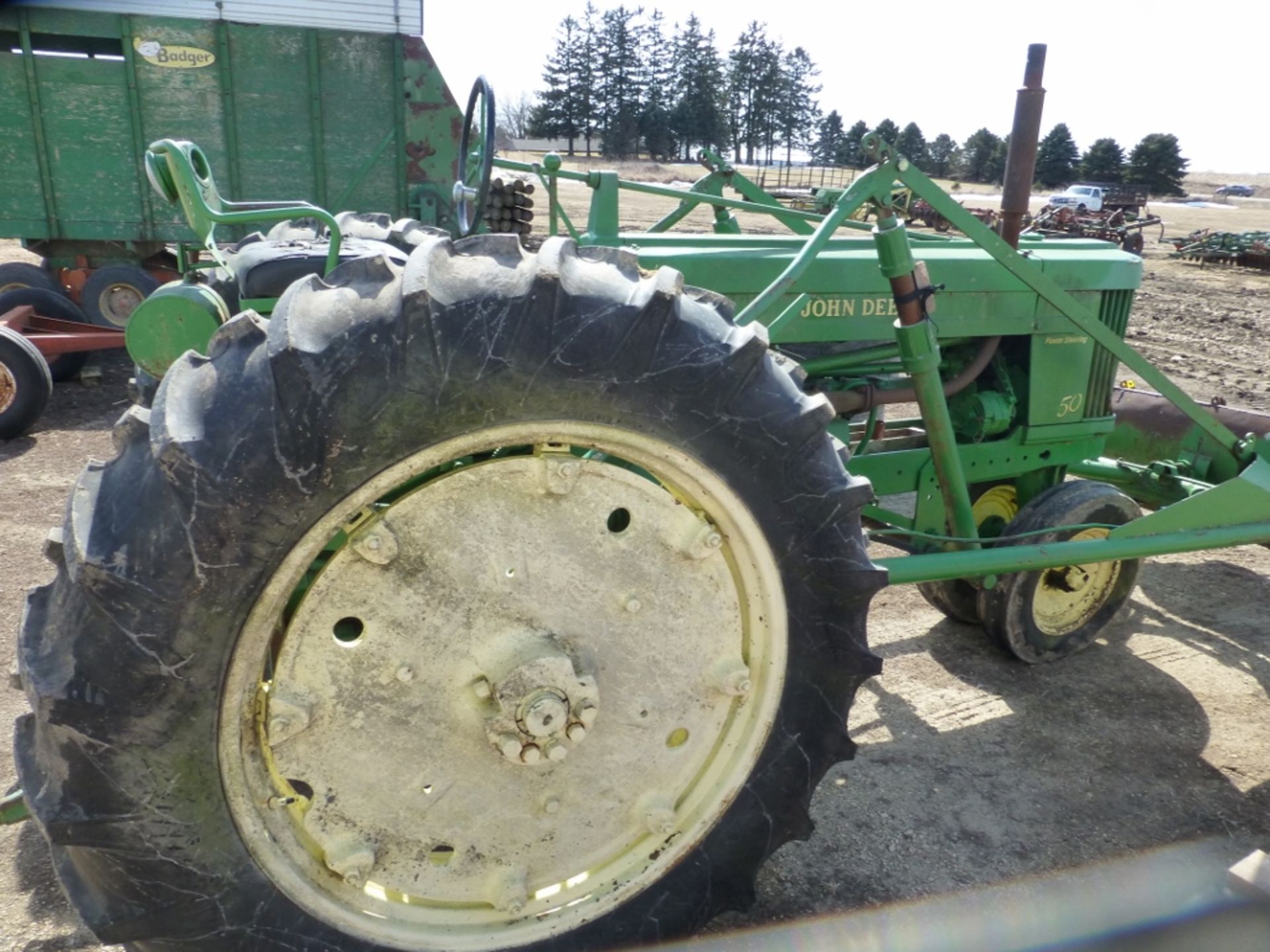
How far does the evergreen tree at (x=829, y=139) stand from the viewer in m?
58.3

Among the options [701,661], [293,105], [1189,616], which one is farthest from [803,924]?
[293,105]

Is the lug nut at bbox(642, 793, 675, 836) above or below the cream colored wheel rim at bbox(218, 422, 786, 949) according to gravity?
below

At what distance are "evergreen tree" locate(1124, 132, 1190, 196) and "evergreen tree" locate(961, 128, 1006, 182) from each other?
704cm

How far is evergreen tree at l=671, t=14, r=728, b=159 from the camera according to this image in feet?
182

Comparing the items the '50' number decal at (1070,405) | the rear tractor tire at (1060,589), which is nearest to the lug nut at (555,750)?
the rear tractor tire at (1060,589)

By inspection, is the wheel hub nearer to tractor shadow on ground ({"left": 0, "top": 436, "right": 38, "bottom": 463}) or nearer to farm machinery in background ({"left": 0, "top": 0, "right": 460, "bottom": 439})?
tractor shadow on ground ({"left": 0, "top": 436, "right": 38, "bottom": 463})

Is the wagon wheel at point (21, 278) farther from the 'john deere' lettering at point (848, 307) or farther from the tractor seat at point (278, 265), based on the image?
the 'john deere' lettering at point (848, 307)

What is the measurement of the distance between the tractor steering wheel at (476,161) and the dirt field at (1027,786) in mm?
2024

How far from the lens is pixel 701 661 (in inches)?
73.0

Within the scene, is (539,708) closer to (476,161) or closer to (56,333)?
(476,161)

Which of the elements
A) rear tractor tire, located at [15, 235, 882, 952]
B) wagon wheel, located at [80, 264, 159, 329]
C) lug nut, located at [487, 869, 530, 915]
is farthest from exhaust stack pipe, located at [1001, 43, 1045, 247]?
wagon wheel, located at [80, 264, 159, 329]

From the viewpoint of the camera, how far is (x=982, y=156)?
52188mm

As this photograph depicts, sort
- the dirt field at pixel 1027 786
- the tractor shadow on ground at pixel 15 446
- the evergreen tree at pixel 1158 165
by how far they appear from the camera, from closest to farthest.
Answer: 1. the dirt field at pixel 1027 786
2. the tractor shadow on ground at pixel 15 446
3. the evergreen tree at pixel 1158 165

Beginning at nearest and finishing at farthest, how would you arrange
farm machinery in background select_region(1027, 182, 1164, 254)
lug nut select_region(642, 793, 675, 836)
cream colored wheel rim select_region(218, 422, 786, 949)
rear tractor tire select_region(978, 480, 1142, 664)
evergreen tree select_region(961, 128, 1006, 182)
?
cream colored wheel rim select_region(218, 422, 786, 949) → lug nut select_region(642, 793, 675, 836) → rear tractor tire select_region(978, 480, 1142, 664) → farm machinery in background select_region(1027, 182, 1164, 254) → evergreen tree select_region(961, 128, 1006, 182)
